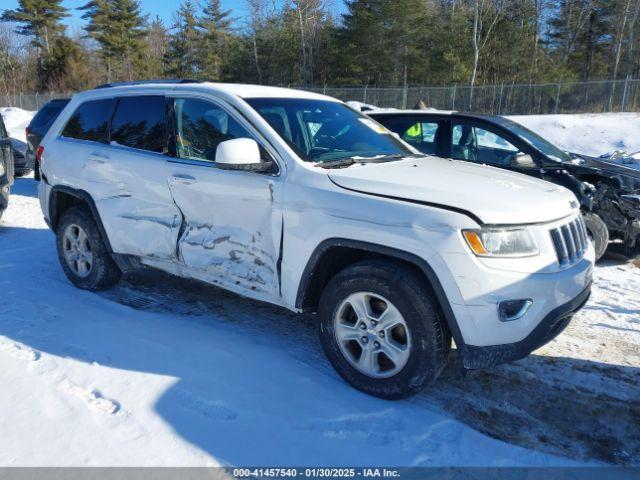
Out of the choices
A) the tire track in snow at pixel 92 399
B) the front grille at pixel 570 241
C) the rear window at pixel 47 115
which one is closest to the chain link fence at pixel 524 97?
the rear window at pixel 47 115

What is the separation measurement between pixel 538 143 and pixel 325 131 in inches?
142

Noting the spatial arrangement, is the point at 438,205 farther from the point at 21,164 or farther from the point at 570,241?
the point at 21,164

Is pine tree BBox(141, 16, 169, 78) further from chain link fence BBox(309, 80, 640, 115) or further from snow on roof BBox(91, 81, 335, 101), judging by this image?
snow on roof BBox(91, 81, 335, 101)

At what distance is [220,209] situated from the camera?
150 inches

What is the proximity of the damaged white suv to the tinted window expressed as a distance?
1 cm

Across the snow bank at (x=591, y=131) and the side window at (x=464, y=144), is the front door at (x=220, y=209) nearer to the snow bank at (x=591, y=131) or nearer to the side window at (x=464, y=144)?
the side window at (x=464, y=144)

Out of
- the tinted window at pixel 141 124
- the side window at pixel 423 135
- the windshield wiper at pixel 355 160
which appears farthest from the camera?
the side window at pixel 423 135

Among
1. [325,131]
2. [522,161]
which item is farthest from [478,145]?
[325,131]

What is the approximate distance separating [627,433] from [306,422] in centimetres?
184

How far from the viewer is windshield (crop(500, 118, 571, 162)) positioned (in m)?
6.38

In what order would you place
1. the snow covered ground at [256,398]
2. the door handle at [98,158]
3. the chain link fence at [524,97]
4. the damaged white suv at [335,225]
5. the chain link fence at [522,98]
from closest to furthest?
the snow covered ground at [256,398], the damaged white suv at [335,225], the door handle at [98,158], the chain link fence at [524,97], the chain link fence at [522,98]

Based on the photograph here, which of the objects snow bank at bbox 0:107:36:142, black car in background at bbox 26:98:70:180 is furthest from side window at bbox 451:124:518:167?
snow bank at bbox 0:107:36:142

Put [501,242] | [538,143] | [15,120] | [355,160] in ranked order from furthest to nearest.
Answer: [15,120], [538,143], [355,160], [501,242]

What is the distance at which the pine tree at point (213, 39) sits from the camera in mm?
48250
